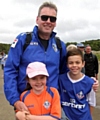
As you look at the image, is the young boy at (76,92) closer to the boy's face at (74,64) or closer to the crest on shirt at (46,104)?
the boy's face at (74,64)

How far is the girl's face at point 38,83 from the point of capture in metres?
2.24

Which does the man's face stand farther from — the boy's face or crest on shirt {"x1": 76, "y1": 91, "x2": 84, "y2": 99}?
crest on shirt {"x1": 76, "y1": 91, "x2": 84, "y2": 99}

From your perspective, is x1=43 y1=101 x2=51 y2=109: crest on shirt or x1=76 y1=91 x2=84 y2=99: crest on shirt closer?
x1=43 y1=101 x2=51 y2=109: crest on shirt

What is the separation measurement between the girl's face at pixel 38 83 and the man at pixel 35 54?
200 millimetres

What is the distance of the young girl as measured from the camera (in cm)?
222

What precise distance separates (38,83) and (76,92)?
0.73 metres

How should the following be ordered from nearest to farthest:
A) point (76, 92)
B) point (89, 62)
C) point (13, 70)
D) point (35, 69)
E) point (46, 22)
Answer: point (35, 69)
point (13, 70)
point (46, 22)
point (76, 92)
point (89, 62)

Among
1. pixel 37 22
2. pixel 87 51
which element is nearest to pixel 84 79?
pixel 37 22

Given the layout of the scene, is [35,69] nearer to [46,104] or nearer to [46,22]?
[46,104]

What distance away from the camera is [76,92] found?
2789 millimetres

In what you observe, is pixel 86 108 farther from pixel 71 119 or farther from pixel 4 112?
pixel 4 112

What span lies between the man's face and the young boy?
0.48m

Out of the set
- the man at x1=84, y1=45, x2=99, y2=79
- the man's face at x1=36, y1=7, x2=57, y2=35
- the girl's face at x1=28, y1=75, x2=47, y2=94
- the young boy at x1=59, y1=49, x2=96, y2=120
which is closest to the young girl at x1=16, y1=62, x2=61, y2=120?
the girl's face at x1=28, y1=75, x2=47, y2=94

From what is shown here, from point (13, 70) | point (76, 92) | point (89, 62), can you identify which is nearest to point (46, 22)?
point (13, 70)
